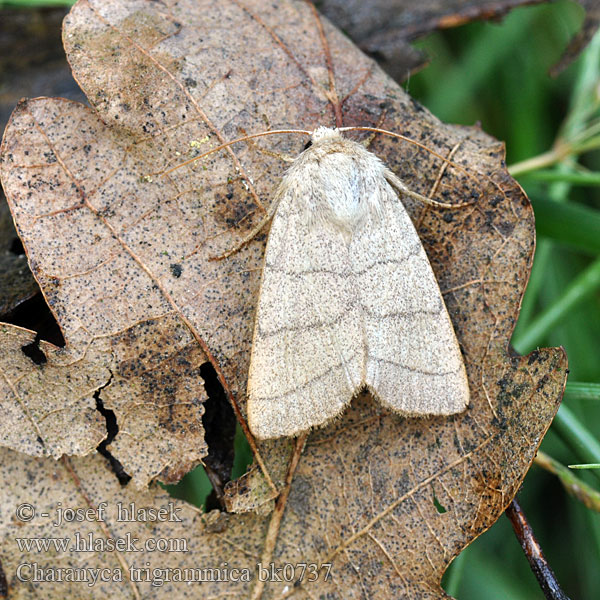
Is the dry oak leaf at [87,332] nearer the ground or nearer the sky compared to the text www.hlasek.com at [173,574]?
nearer the sky

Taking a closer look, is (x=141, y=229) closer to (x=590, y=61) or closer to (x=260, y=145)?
(x=260, y=145)

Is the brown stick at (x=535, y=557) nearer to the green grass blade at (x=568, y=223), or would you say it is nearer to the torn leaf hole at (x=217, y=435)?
the torn leaf hole at (x=217, y=435)

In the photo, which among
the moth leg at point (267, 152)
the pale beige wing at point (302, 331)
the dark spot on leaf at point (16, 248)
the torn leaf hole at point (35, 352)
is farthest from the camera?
the dark spot on leaf at point (16, 248)

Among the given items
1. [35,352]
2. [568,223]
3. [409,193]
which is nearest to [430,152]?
[409,193]

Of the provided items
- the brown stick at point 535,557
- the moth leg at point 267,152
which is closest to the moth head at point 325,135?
the moth leg at point 267,152

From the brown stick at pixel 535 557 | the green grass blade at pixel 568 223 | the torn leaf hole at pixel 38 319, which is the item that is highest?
the torn leaf hole at pixel 38 319

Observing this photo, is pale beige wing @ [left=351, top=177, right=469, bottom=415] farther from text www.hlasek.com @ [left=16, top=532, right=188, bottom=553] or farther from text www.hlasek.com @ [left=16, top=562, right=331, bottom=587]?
text www.hlasek.com @ [left=16, top=532, right=188, bottom=553]
